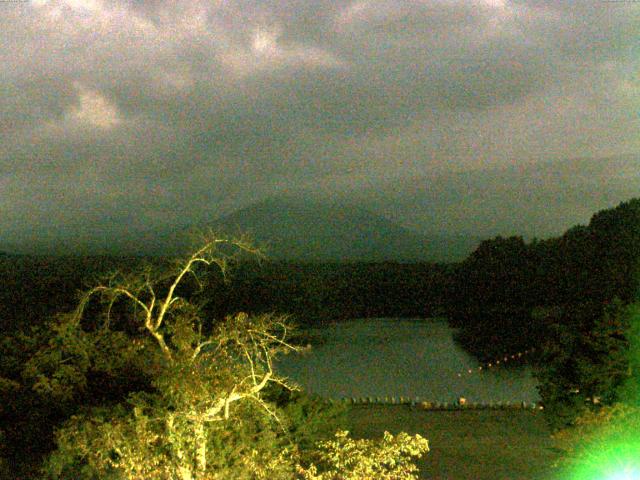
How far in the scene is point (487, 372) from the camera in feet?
103

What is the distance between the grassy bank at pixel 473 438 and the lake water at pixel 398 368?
2731mm

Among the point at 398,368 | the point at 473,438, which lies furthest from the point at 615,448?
the point at 398,368

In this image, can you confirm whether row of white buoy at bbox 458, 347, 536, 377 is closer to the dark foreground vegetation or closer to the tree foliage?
the dark foreground vegetation

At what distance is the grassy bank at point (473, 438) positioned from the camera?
1312 cm

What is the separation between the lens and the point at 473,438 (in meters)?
15.8

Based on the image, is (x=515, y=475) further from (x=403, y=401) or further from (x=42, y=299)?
(x=42, y=299)

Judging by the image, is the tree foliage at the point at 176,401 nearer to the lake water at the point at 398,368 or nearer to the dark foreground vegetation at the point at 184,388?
the dark foreground vegetation at the point at 184,388

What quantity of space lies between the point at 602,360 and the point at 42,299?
29020mm

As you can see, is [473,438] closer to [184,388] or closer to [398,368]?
[184,388]

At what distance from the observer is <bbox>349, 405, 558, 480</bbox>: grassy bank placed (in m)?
13.1

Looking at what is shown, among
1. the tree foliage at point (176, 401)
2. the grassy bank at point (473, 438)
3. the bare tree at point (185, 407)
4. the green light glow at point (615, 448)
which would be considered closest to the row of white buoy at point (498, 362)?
the grassy bank at point (473, 438)

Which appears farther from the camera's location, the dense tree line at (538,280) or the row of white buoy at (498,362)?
the dense tree line at (538,280)

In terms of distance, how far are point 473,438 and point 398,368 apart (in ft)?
55.8

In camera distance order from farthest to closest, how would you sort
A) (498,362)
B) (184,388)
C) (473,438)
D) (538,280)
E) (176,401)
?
(538,280) < (498,362) < (473,438) < (176,401) < (184,388)
